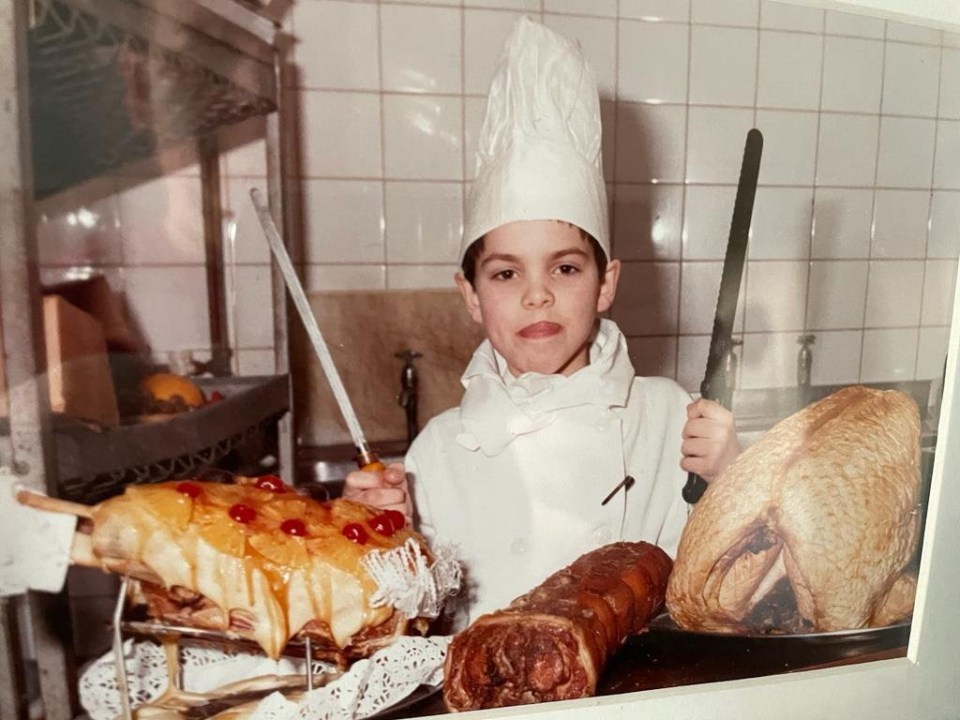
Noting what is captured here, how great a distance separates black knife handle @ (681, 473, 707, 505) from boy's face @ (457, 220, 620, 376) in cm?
22

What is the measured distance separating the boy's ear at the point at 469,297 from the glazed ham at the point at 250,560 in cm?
27

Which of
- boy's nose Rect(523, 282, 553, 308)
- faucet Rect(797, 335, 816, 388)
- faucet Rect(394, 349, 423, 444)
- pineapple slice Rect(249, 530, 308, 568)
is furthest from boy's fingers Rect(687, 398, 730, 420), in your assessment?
pineapple slice Rect(249, 530, 308, 568)

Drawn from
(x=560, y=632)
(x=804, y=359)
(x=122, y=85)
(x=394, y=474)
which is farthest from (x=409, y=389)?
(x=804, y=359)

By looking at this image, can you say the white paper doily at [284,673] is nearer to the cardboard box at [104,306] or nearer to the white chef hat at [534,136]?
the cardboard box at [104,306]

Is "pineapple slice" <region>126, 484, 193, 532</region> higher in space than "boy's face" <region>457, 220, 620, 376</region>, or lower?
lower

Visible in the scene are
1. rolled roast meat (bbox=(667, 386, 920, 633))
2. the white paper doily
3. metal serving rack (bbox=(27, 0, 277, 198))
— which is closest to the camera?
metal serving rack (bbox=(27, 0, 277, 198))

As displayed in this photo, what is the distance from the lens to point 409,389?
0.78 meters

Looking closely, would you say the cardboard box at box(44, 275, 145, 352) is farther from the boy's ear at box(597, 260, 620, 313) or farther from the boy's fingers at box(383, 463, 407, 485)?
the boy's ear at box(597, 260, 620, 313)

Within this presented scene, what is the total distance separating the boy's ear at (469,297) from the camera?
782 mm

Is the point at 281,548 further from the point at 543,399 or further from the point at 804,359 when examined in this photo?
the point at 804,359

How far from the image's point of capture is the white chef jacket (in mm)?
808

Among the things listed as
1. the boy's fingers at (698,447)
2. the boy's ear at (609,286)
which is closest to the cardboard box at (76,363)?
the boy's ear at (609,286)

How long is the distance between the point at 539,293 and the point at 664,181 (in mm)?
227

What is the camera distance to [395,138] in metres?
0.74
